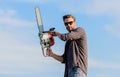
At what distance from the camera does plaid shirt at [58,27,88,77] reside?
8.32m

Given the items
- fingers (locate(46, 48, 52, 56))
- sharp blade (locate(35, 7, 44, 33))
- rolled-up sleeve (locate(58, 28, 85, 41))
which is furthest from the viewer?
fingers (locate(46, 48, 52, 56))

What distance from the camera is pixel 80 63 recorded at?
835 centimetres

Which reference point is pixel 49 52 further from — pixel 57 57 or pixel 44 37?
pixel 44 37

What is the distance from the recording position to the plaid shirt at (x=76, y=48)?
8320mm

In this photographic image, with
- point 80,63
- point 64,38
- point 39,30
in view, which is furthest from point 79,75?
point 39,30

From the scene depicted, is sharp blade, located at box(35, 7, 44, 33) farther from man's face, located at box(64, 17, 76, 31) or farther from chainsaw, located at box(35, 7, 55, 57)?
man's face, located at box(64, 17, 76, 31)

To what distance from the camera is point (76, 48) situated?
331 inches

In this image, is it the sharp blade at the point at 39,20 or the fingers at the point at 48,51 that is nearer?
the sharp blade at the point at 39,20

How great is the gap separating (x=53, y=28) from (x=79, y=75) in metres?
1.34

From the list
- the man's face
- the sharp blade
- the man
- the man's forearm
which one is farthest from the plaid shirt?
the sharp blade

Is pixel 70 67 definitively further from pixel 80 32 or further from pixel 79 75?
pixel 80 32

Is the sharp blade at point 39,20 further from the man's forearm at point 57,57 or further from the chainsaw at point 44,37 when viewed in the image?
the man's forearm at point 57,57

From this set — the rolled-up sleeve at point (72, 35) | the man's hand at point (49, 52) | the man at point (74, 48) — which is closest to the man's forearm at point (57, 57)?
the man's hand at point (49, 52)

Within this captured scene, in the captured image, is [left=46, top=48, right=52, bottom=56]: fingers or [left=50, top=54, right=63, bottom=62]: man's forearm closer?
[left=46, top=48, right=52, bottom=56]: fingers
